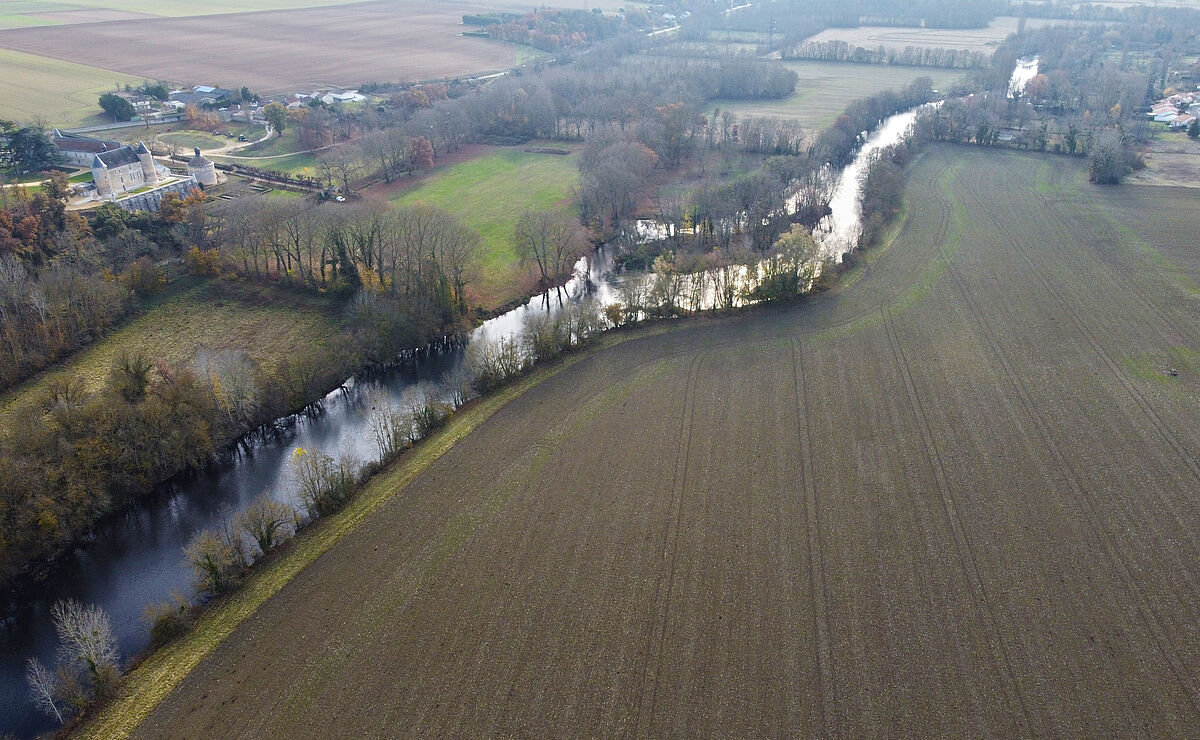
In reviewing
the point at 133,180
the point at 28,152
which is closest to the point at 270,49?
the point at 28,152

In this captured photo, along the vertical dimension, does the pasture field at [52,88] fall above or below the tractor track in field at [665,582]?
above

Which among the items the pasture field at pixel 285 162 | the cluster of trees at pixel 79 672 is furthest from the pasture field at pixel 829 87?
the cluster of trees at pixel 79 672

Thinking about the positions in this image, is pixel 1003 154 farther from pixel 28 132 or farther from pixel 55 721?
pixel 28 132

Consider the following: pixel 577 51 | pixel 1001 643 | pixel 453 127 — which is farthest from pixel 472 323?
pixel 577 51

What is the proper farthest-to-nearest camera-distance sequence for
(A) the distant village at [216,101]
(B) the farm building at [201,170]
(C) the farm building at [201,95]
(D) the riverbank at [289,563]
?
(C) the farm building at [201,95] → (A) the distant village at [216,101] → (B) the farm building at [201,170] → (D) the riverbank at [289,563]

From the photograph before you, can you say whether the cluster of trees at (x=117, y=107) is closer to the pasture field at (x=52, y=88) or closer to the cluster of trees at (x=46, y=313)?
the pasture field at (x=52, y=88)

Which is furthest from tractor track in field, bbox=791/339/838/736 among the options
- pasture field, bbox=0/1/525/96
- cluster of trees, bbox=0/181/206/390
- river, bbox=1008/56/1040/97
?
pasture field, bbox=0/1/525/96
